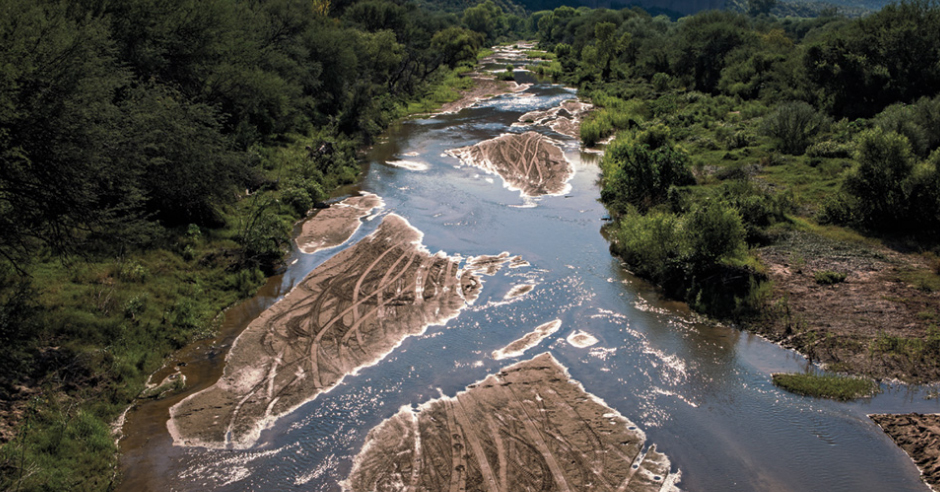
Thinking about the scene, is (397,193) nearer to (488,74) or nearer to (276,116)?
(276,116)

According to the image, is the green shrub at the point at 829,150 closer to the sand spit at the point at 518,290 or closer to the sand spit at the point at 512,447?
the sand spit at the point at 518,290

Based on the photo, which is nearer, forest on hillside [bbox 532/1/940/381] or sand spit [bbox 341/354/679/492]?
sand spit [bbox 341/354/679/492]

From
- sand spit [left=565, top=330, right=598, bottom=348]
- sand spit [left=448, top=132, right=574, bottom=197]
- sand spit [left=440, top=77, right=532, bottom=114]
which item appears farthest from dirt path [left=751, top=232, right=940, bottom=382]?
sand spit [left=440, top=77, right=532, bottom=114]

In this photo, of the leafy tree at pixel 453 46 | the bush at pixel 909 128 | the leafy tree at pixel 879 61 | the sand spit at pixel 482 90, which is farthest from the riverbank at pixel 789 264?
the leafy tree at pixel 453 46

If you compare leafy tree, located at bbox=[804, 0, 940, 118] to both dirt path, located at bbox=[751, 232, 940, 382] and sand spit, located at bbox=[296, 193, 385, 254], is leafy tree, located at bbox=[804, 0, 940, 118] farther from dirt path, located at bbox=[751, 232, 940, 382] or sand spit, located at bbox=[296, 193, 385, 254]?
sand spit, located at bbox=[296, 193, 385, 254]

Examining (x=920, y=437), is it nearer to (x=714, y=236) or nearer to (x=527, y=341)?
(x=714, y=236)

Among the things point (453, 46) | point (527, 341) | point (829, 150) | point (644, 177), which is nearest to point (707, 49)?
point (829, 150)

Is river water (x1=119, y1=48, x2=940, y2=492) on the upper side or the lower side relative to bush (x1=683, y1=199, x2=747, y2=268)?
lower
